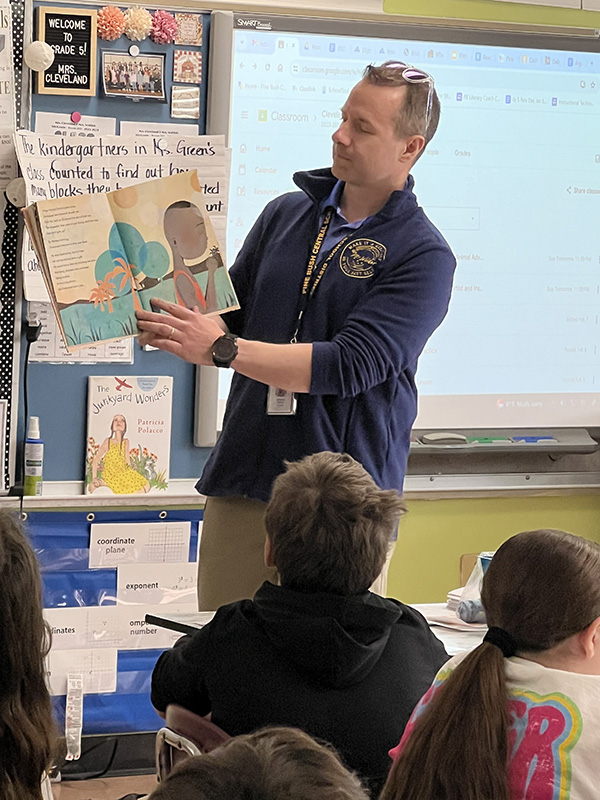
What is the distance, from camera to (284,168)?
319 cm

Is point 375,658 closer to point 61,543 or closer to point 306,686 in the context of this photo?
point 306,686

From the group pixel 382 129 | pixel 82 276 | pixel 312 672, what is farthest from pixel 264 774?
pixel 382 129

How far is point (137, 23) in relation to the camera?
2.99m

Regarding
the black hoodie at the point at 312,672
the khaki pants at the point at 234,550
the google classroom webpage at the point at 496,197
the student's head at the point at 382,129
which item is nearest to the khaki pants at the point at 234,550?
the khaki pants at the point at 234,550

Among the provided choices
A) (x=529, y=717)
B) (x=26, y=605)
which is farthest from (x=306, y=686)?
(x=26, y=605)

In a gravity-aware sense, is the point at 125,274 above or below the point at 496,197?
below

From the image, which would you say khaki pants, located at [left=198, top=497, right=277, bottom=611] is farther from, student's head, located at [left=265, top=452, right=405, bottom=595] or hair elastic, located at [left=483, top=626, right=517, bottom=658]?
hair elastic, located at [left=483, top=626, right=517, bottom=658]

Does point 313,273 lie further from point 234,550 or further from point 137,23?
point 137,23

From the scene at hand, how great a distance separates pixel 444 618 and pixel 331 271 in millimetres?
718

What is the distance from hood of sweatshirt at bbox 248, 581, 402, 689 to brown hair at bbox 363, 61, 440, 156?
102cm

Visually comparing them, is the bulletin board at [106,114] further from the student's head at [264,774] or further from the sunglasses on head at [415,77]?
the student's head at [264,774]

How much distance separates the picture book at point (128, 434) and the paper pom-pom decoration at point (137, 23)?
3.00 feet

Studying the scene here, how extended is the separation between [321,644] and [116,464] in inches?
63.5

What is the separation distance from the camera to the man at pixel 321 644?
1607 millimetres
